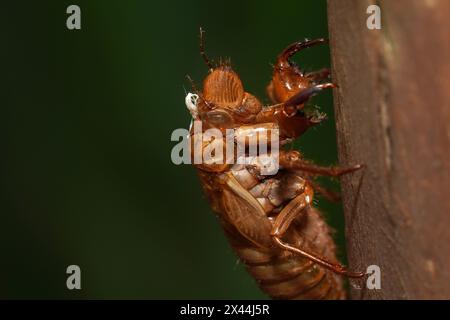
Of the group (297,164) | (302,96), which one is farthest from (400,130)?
(297,164)

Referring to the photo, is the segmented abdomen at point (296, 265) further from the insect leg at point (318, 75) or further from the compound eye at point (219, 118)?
the insect leg at point (318, 75)

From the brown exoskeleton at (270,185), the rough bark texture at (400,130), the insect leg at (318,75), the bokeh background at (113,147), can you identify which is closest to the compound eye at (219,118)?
the brown exoskeleton at (270,185)

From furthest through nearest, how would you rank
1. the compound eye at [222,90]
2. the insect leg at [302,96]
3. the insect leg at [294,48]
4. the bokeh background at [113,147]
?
1. the bokeh background at [113,147]
2. the compound eye at [222,90]
3. the insect leg at [294,48]
4. the insect leg at [302,96]

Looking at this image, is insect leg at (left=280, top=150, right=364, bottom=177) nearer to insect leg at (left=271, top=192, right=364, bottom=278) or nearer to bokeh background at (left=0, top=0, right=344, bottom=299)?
insect leg at (left=271, top=192, right=364, bottom=278)

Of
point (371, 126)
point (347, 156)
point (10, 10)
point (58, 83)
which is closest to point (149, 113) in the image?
point (58, 83)

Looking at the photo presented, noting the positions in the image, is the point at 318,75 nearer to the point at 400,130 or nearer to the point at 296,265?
the point at 296,265

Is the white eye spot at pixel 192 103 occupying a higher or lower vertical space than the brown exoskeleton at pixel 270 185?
higher
